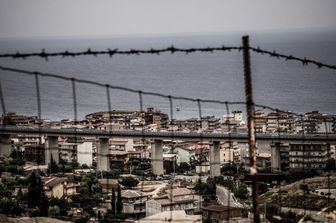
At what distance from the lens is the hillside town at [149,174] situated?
38.9 ft

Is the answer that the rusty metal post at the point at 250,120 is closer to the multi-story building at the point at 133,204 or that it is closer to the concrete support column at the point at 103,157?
the multi-story building at the point at 133,204

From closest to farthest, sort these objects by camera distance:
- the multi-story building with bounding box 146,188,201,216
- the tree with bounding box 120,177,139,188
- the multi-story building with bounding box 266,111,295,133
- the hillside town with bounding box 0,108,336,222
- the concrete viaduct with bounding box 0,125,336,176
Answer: the hillside town with bounding box 0,108,336,222 → the multi-story building with bounding box 146,188,201,216 → the tree with bounding box 120,177,139,188 → the concrete viaduct with bounding box 0,125,336,176 → the multi-story building with bounding box 266,111,295,133

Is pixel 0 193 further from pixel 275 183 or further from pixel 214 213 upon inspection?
pixel 275 183

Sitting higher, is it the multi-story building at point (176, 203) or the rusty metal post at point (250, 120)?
the rusty metal post at point (250, 120)

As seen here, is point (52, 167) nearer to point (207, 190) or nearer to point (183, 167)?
point (183, 167)

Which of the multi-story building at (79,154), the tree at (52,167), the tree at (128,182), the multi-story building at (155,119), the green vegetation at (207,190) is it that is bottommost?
the green vegetation at (207,190)

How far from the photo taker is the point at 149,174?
20000 millimetres

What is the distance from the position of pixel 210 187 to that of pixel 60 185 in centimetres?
453

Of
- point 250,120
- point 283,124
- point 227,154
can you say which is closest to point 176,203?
point 227,154

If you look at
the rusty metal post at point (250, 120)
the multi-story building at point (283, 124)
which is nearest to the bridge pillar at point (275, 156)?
the multi-story building at point (283, 124)

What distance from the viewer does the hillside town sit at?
1185 cm

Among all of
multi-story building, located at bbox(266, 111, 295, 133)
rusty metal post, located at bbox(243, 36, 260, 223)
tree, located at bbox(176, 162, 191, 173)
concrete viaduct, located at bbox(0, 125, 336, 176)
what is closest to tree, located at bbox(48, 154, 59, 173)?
concrete viaduct, located at bbox(0, 125, 336, 176)

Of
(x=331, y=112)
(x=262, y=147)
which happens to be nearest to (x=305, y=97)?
(x=331, y=112)

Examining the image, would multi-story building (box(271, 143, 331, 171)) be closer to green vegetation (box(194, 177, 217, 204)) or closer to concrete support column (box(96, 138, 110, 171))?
green vegetation (box(194, 177, 217, 204))
